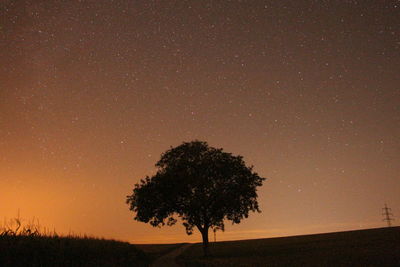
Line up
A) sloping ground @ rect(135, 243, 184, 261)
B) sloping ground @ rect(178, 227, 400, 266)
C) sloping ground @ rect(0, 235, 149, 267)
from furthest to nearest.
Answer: sloping ground @ rect(135, 243, 184, 261) → sloping ground @ rect(178, 227, 400, 266) → sloping ground @ rect(0, 235, 149, 267)

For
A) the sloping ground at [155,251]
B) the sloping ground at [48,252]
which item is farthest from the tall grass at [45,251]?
the sloping ground at [155,251]

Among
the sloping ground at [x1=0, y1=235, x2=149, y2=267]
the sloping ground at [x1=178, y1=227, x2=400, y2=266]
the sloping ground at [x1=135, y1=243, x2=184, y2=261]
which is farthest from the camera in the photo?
the sloping ground at [x1=135, y1=243, x2=184, y2=261]

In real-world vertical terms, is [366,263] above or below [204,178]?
below

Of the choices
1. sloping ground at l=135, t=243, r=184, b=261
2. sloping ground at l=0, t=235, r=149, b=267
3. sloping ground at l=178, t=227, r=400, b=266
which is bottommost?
sloping ground at l=135, t=243, r=184, b=261

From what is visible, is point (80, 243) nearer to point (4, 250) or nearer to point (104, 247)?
point (104, 247)

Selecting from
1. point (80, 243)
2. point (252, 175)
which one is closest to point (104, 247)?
point (80, 243)

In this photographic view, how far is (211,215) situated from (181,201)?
413 cm

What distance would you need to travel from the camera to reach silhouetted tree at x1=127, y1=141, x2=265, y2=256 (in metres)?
44.3

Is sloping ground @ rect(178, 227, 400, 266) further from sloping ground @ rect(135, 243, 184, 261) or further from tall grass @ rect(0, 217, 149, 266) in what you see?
tall grass @ rect(0, 217, 149, 266)

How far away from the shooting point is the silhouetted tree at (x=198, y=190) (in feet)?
145

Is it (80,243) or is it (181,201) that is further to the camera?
(181,201)

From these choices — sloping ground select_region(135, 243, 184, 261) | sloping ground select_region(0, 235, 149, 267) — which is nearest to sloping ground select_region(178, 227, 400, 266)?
sloping ground select_region(135, 243, 184, 261)

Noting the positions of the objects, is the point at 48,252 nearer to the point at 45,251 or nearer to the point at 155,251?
the point at 45,251

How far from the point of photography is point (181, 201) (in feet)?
150
